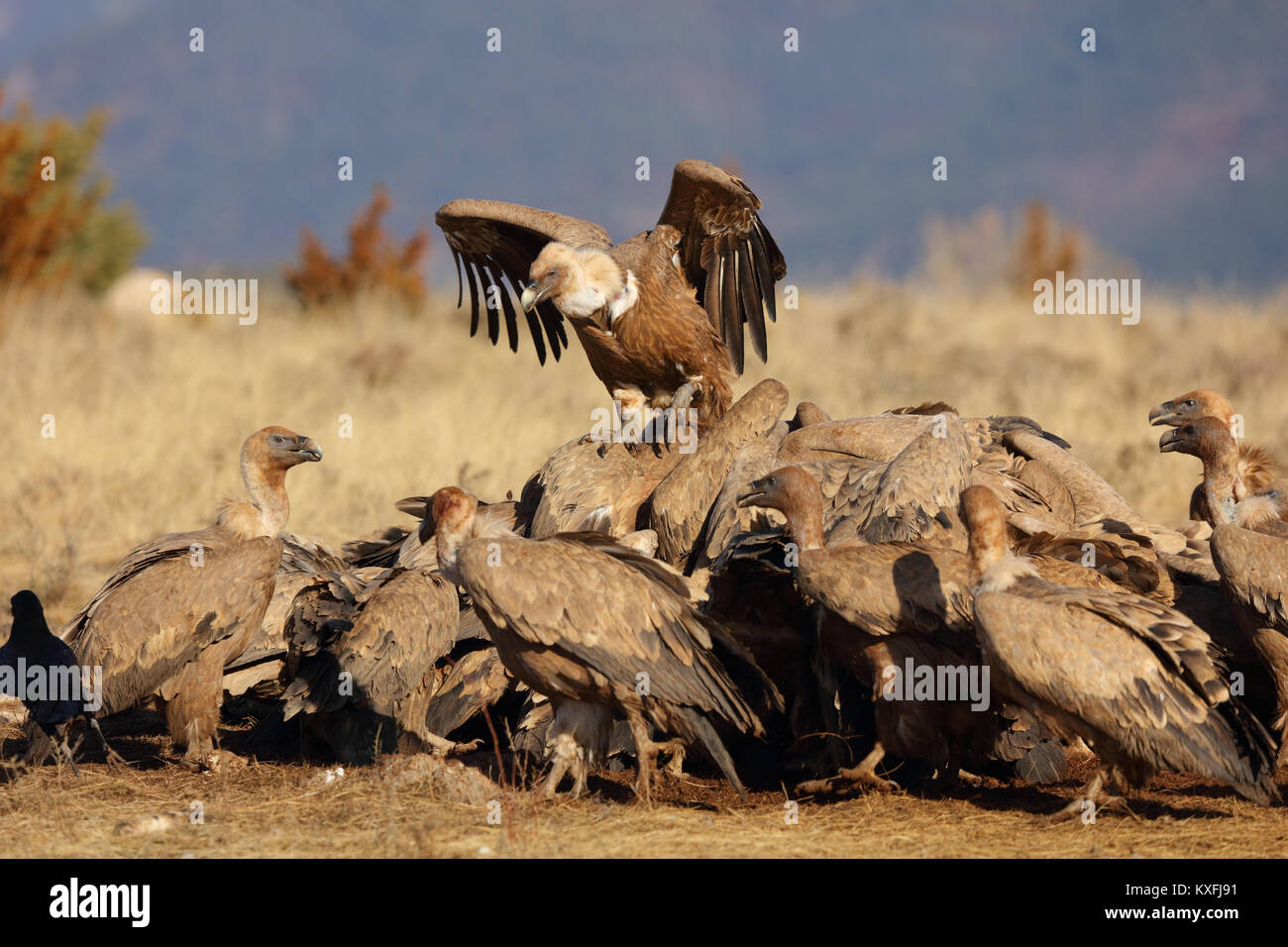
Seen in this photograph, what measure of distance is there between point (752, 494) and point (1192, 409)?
291 centimetres

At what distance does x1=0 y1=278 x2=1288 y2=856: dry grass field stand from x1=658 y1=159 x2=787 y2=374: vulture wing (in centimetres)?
319

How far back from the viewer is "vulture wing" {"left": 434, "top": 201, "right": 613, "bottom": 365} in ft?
29.7

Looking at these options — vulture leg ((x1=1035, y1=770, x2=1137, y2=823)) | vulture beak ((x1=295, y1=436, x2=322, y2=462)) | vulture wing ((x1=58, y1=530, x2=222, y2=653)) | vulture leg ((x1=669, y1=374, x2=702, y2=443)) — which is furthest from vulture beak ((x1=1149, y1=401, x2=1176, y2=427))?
vulture wing ((x1=58, y1=530, x2=222, y2=653))

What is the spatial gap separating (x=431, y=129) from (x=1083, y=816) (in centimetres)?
20036

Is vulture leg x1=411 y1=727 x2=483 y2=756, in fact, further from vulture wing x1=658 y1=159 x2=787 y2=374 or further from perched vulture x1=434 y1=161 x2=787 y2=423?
vulture wing x1=658 y1=159 x2=787 y2=374

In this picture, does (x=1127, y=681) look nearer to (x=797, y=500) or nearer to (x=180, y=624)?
(x=797, y=500)

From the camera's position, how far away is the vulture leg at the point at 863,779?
6039 millimetres

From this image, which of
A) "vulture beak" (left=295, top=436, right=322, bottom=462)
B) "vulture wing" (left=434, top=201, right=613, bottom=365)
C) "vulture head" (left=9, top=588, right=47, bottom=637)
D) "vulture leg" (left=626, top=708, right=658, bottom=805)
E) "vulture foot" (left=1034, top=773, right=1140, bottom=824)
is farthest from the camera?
"vulture wing" (left=434, top=201, right=613, bottom=365)

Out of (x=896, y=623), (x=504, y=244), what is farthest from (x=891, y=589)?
(x=504, y=244)

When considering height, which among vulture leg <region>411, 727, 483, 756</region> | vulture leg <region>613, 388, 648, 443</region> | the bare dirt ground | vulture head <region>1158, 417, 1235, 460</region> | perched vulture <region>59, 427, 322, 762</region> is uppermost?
vulture leg <region>613, 388, 648, 443</region>

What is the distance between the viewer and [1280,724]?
644 cm

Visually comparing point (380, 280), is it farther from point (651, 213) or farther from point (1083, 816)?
point (651, 213)

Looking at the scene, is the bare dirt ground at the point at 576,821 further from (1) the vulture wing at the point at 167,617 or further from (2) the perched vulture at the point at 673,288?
(2) the perched vulture at the point at 673,288

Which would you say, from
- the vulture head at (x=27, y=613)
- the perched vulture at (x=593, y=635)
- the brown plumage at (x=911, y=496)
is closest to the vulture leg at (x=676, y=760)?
the perched vulture at (x=593, y=635)
